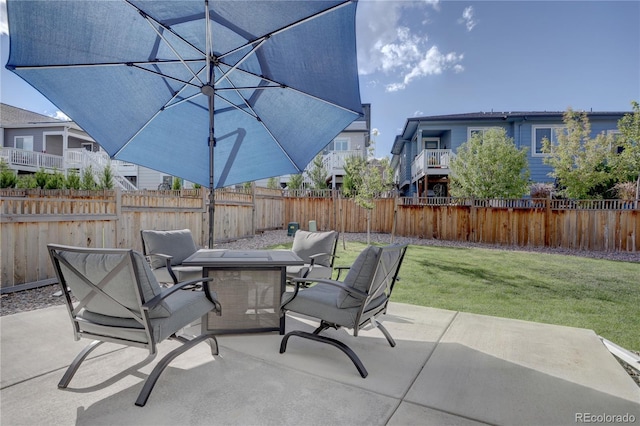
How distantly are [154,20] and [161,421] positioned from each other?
3.66 metres

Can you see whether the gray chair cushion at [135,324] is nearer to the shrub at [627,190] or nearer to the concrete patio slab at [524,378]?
the concrete patio slab at [524,378]

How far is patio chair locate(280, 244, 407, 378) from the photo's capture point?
2763 millimetres

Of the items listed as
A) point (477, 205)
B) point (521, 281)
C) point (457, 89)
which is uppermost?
point (457, 89)

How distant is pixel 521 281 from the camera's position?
629 centimetres

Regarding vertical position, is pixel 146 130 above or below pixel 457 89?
below

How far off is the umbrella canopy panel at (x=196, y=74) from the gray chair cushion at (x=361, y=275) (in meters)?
2.20

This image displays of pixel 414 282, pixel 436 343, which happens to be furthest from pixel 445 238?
pixel 436 343

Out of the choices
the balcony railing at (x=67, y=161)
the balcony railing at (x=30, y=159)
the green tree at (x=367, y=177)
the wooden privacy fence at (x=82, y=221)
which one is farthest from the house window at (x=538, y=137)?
the balcony railing at (x=30, y=159)

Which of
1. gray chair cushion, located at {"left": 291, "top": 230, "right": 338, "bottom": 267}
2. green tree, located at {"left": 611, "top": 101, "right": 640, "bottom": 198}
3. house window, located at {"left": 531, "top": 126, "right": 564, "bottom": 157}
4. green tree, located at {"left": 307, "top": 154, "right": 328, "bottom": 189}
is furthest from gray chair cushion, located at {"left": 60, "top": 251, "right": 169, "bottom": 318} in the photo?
house window, located at {"left": 531, "top": 126, "right": 564, "bottom": 157}

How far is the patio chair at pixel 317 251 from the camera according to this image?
472 cm

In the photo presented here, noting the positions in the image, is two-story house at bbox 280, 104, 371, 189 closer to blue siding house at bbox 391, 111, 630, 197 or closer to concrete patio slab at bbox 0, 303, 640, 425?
blue siding house at bbox 391, 111, 630, 197

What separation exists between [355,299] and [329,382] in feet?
2.23

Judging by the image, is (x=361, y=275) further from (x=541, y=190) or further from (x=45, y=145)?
(x=45, y=145)

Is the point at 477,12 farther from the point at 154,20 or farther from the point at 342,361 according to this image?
the point at 342,361
